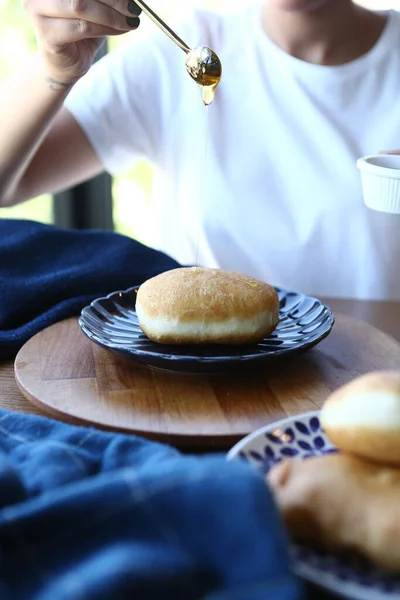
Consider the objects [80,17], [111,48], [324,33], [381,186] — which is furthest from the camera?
[111,48]

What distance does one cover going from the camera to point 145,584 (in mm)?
355

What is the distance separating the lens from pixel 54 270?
3.44 feet

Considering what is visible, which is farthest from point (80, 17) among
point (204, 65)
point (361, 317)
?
point (361, 317)

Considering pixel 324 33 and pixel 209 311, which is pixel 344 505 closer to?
pixel 209 311

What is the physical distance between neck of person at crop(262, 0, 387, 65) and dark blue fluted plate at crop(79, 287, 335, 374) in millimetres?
605

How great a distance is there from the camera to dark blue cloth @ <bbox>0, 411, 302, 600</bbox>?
1.18 ft

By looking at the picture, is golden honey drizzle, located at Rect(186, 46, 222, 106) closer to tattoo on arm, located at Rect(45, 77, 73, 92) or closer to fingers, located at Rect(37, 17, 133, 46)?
fingers, located at Rect(37, 17, 133, 46)

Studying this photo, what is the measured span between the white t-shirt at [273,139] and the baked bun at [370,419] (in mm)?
902

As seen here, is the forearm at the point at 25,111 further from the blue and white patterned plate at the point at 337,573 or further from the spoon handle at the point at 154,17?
the blue and white patterned plate at the point at 337,573

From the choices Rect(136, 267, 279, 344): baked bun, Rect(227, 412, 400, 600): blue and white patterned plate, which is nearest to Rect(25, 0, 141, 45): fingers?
Rect(136, 267, 279, 344): baked bun

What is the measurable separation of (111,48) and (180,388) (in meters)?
1.85

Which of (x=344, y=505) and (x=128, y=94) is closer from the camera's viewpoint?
(x=344, y=505)

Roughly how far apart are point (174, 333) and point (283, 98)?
771 mm

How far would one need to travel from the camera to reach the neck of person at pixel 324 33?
135cm
